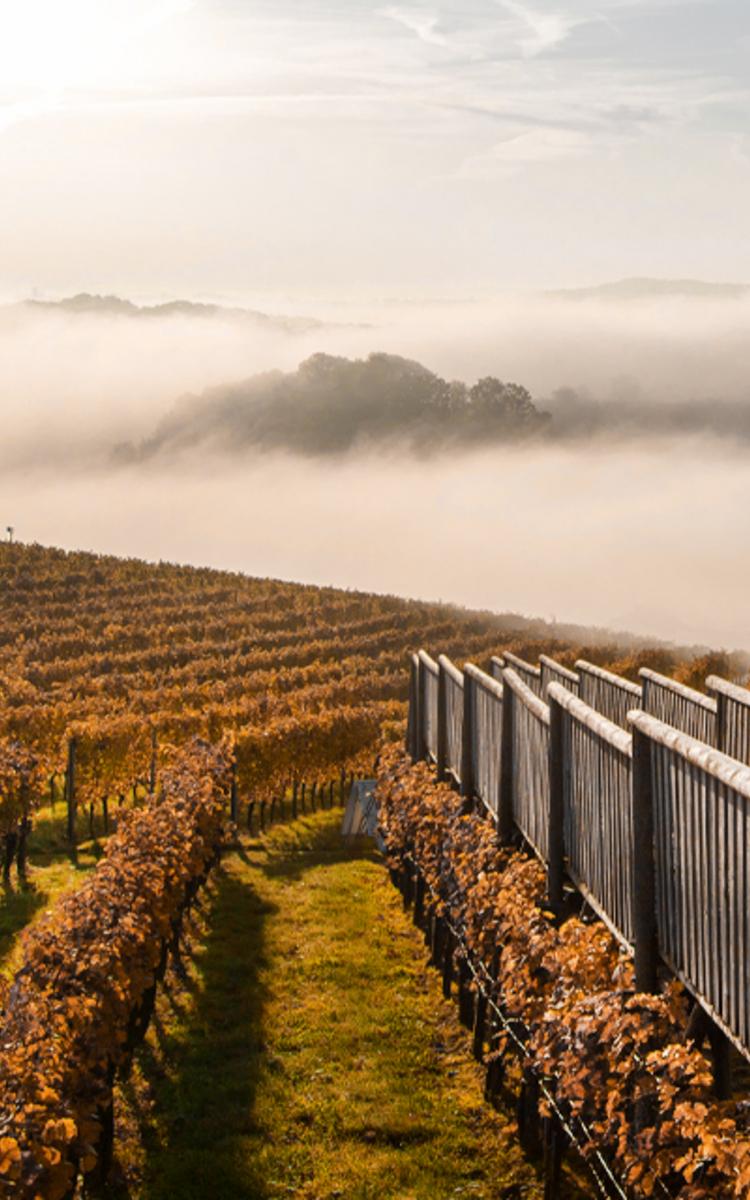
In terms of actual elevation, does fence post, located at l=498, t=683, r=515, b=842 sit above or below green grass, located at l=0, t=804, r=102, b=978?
above

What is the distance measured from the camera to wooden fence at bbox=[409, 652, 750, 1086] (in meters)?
7.25

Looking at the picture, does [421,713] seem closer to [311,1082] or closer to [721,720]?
[311,1082]

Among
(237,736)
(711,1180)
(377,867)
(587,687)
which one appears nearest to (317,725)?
(237,736)

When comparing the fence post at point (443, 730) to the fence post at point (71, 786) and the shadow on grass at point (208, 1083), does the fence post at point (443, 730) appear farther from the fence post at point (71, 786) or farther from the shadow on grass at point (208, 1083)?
the fence post at point (71, 786)

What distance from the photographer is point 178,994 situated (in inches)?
705

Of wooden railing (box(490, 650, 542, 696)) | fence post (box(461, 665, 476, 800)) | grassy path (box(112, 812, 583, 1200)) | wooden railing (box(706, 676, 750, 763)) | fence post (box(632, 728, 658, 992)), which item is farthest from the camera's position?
wooden railing (box(490, 650, 542, 696))

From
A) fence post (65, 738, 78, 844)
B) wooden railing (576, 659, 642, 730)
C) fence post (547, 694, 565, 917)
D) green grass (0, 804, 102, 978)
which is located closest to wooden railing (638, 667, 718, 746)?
wooden railing (576, 659, 642, 730)

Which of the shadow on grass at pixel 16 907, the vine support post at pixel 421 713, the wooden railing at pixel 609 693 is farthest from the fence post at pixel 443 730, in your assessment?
the shadow on grass at pixel 16 907

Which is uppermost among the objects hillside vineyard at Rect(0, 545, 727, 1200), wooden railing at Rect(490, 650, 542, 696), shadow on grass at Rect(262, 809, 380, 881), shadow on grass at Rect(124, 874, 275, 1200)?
wooden railing at Rect(490, 650, 542, 696)

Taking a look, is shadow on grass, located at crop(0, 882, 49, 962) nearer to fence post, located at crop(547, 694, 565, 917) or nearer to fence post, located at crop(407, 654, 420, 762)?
fence post, located at crop(407, 654, 420, 762)

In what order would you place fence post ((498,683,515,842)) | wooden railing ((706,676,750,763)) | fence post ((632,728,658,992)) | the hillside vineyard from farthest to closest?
fence post ((498,683,515,842)), wooden railing ((706,676,750,763)), the hillside vineyard, fence post ((632,728,658,992))

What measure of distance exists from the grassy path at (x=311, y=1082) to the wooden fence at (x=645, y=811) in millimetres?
2913

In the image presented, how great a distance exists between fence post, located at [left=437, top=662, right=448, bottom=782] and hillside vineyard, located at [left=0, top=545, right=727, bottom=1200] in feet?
14.9

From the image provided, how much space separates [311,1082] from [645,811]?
289 inches
